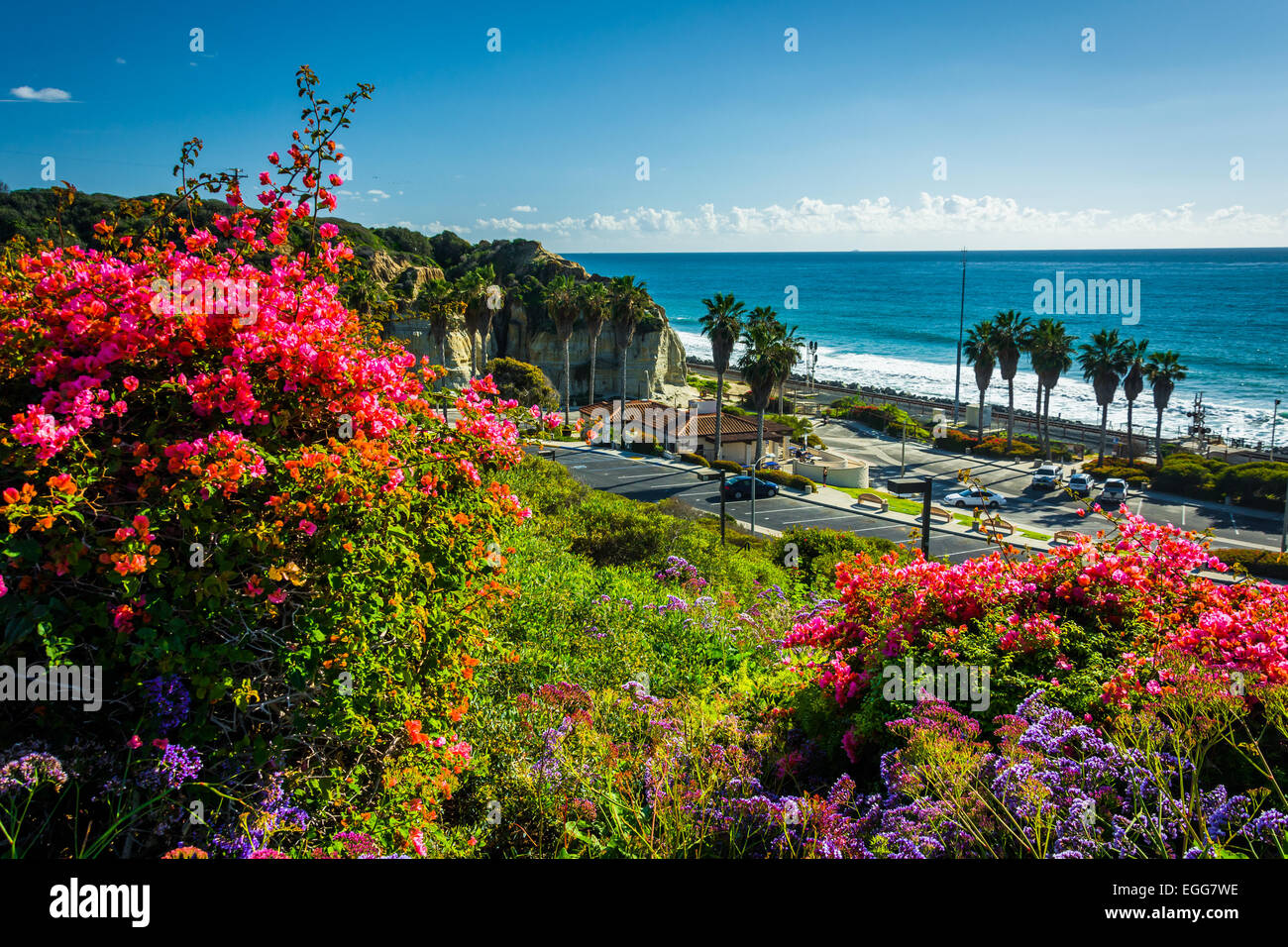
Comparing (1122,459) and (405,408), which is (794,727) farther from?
(1122,459)

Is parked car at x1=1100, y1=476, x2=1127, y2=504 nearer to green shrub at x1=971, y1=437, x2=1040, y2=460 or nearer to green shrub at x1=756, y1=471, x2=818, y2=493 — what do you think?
green shrub at x1=971, y1=437, x2=1040, y2=460

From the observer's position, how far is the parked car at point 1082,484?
2046 inches

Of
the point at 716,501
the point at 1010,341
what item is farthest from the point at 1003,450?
the point at 716,501

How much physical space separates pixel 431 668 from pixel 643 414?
57.1 meters

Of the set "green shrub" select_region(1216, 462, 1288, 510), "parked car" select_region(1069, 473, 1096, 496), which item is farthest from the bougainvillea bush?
"green shrub" select_region(1216, 462, 1288, 510)

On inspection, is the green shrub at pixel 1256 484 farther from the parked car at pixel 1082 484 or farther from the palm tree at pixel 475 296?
the palm tree at pixel 475 296

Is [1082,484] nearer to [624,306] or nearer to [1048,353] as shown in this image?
[1048,353]

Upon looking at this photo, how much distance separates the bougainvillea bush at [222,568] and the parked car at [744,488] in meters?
40.1

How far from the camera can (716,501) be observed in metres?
43.1

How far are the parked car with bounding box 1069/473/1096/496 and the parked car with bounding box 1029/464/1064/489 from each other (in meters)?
0.91

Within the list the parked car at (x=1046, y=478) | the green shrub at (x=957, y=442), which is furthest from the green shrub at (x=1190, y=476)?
the green shrub at (x=957, y=442)
